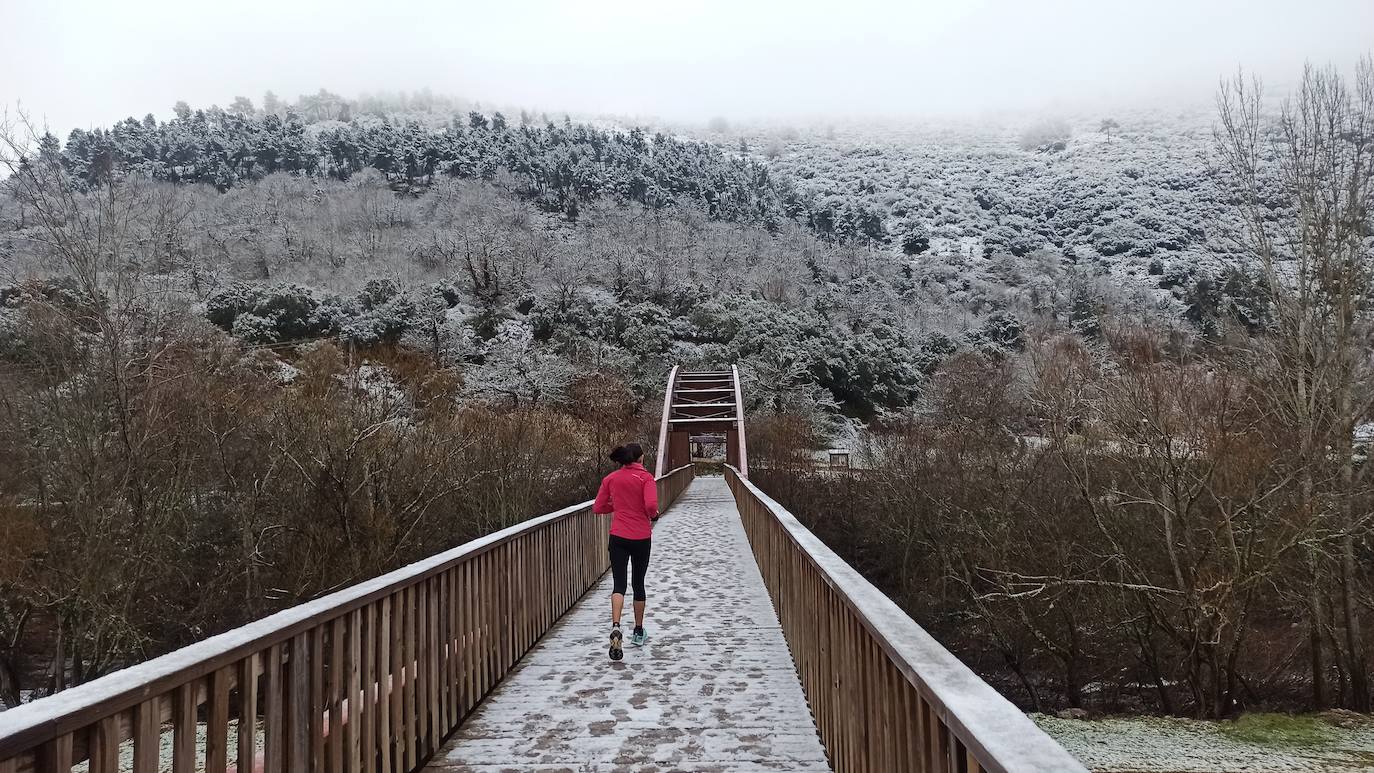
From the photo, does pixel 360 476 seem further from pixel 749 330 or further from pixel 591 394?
pixel 749 330

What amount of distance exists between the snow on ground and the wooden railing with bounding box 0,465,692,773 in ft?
30.3

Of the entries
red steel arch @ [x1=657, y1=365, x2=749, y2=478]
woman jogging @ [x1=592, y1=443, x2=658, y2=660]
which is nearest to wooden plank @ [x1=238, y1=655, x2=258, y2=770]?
woman jogging @ [x1=592, y1=443, x2=658, y2=660]

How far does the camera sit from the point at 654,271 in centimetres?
6384

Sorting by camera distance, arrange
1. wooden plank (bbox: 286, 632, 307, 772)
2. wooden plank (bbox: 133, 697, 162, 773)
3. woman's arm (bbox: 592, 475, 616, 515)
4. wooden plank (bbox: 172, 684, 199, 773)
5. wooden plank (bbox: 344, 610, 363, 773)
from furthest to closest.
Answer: woman's arm (bbox: 592, 475, 616, 515) → wooden plank (bbox: 344, 610, 363, 773) → wooden plank (bbox: 286, 632, 307, 772) → wooden plank (bbox: 172, 684, 199, 773) → wooden plank (bbox: 133, 697, 162, 773)

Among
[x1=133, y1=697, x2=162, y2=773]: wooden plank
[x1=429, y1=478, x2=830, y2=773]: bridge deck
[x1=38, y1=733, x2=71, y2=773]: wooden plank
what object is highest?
[x1=38, y1=733, x2=71, y2=773]: wooden plank

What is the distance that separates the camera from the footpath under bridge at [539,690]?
179 cm

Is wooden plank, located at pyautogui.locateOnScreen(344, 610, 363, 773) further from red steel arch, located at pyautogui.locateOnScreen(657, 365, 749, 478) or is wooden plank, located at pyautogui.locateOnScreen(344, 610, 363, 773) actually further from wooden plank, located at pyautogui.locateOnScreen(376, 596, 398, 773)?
red steel arch, located at pyautogui.locateOnScreen(657, 365, 749, 478)

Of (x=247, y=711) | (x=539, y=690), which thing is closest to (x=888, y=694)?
(x=247, y=711)

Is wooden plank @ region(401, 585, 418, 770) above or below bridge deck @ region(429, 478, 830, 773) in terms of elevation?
above

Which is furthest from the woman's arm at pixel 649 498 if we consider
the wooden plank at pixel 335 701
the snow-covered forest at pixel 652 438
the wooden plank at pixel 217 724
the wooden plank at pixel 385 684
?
the snow-covered forest at pixel 652 438

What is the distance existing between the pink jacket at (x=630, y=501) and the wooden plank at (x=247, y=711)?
356cm

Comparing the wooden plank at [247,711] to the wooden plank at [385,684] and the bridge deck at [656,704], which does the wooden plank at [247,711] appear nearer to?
the wooden plank at [385,684]

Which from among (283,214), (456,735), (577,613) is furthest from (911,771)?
(283,214)

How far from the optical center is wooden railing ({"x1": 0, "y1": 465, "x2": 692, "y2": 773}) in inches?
68.9
